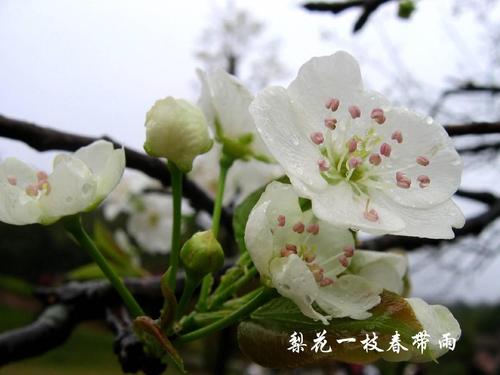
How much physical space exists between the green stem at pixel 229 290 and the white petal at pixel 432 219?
15 cm

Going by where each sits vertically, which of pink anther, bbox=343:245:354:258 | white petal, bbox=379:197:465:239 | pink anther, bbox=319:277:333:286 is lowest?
pink anther, bbox=319:277:333:286

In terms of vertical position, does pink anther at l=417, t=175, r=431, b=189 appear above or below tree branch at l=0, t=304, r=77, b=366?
above

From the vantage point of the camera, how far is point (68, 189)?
20.0 inches

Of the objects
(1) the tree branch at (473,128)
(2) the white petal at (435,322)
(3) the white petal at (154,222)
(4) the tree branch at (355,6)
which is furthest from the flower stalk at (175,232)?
(3) the white petal at (154,222)

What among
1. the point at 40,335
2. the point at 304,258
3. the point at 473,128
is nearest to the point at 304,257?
the point at 304,258

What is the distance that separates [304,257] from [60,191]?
229mm

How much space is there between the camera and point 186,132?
55 centimetres

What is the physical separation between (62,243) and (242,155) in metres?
11.9

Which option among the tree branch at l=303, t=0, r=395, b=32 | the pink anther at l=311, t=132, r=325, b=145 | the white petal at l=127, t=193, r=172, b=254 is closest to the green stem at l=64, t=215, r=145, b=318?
the pink anther at l=311, t=132, r=325, b=145

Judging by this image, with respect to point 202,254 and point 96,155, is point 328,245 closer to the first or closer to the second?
point 202,254

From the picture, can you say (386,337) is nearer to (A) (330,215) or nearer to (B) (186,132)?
(A) (330,215)

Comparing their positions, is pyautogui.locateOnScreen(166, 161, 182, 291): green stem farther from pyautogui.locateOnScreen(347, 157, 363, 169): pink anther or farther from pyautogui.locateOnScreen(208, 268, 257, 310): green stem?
pyautogui.locateOnScreen(347, 157, 363, 169): pink anther

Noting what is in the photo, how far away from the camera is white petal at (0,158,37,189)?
0.56 m

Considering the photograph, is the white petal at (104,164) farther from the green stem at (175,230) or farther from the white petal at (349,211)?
the white petal at (349,211)
